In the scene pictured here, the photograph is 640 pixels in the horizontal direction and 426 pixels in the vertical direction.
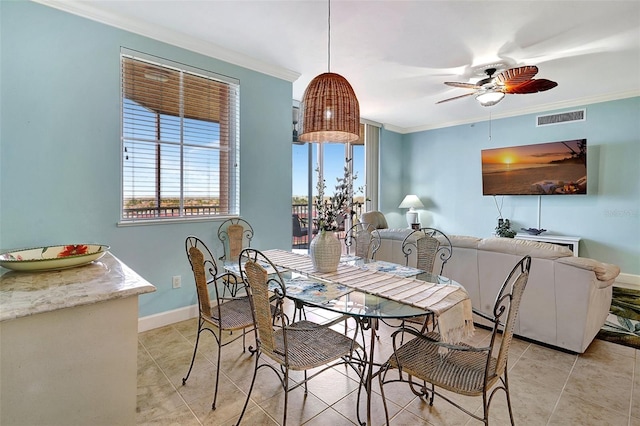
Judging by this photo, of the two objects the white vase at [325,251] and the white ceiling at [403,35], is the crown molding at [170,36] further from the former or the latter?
the white vase at [325,251]

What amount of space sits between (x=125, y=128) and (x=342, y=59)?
2.34 meters

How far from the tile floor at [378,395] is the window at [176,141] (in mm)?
1363

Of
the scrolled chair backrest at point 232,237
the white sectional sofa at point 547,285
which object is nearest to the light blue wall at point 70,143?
the scrolled chair backrest at point 232,237

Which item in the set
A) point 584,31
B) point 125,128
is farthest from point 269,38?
point 584,31

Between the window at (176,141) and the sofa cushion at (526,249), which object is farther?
the window at (176,141)

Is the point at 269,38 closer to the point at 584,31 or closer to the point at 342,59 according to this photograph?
the point at 342,59

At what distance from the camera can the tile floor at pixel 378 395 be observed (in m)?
1.78

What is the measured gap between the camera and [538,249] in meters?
2.57

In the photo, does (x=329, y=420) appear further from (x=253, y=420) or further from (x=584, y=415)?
(x=584, y=415)

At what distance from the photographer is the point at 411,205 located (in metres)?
6.46

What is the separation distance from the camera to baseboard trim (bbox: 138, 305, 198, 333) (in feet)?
9.39

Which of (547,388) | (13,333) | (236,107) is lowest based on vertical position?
(547,388)

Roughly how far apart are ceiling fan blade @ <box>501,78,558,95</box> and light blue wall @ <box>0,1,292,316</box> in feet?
10.7

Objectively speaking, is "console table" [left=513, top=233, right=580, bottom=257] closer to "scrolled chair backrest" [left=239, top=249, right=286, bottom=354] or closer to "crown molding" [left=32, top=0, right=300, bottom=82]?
"crown molding" [left=32, top=0, right=300, bottom=82]
